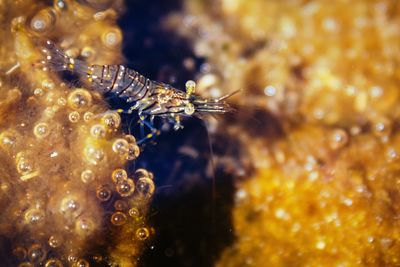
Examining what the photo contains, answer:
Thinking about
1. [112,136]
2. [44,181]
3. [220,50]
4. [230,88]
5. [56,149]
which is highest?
[220,50]

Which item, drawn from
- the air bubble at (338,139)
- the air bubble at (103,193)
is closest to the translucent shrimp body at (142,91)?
the air bubble at (103,193)

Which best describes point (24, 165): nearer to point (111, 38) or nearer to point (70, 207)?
point (70, 207)

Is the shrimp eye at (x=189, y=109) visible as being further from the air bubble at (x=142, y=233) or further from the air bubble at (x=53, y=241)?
the air bubble at (x=53, y=241)

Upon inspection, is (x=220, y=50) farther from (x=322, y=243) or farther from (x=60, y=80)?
(x=322, y=243)

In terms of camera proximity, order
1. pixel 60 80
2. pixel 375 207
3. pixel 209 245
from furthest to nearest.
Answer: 1. pixel 209 245
2. pixel 375 207
3. pixel 60 80

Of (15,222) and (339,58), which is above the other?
(339,58)

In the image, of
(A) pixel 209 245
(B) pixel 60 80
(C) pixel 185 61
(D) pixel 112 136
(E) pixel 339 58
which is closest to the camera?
(D) pixel 112 136

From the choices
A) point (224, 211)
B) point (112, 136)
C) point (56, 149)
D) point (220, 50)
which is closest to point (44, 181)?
point (56, 149)
